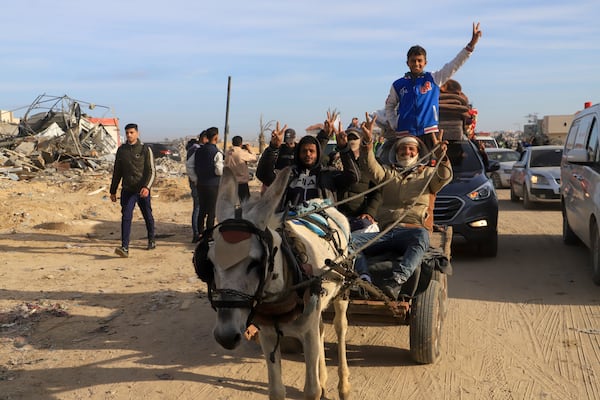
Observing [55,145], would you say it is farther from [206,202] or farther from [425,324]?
[425,324]

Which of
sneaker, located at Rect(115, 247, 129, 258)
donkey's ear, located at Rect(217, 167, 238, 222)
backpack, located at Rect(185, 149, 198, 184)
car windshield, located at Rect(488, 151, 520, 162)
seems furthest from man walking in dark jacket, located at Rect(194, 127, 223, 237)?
car windshield, located at Rect(488, 151, 520, 162)

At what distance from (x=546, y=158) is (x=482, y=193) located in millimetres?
7629

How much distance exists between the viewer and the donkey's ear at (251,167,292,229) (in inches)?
142

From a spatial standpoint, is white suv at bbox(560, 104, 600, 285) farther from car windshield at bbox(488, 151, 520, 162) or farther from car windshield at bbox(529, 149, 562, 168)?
car windshield at bbox(488, 151, 520, 162)

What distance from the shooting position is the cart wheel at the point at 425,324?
17.3ft

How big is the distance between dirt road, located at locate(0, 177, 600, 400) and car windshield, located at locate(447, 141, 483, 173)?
1.50 meters

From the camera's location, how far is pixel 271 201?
144 inches

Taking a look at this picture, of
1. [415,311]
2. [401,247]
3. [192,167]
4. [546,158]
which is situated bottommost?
[415,311]

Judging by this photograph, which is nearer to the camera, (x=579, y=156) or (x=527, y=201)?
(x=579, y=156)

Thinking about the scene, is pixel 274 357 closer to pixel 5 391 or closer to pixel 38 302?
pixel 5 391

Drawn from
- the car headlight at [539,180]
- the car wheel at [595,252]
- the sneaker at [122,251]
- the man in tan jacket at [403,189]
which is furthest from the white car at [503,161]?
the man in tan jacket at [403,189]

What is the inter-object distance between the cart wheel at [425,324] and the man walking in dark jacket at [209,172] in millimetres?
6576

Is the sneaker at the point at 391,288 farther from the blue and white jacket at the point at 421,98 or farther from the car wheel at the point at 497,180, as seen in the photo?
the car wheel at the point at 497,180

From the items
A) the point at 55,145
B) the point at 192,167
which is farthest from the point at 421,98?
the point at 55,145
